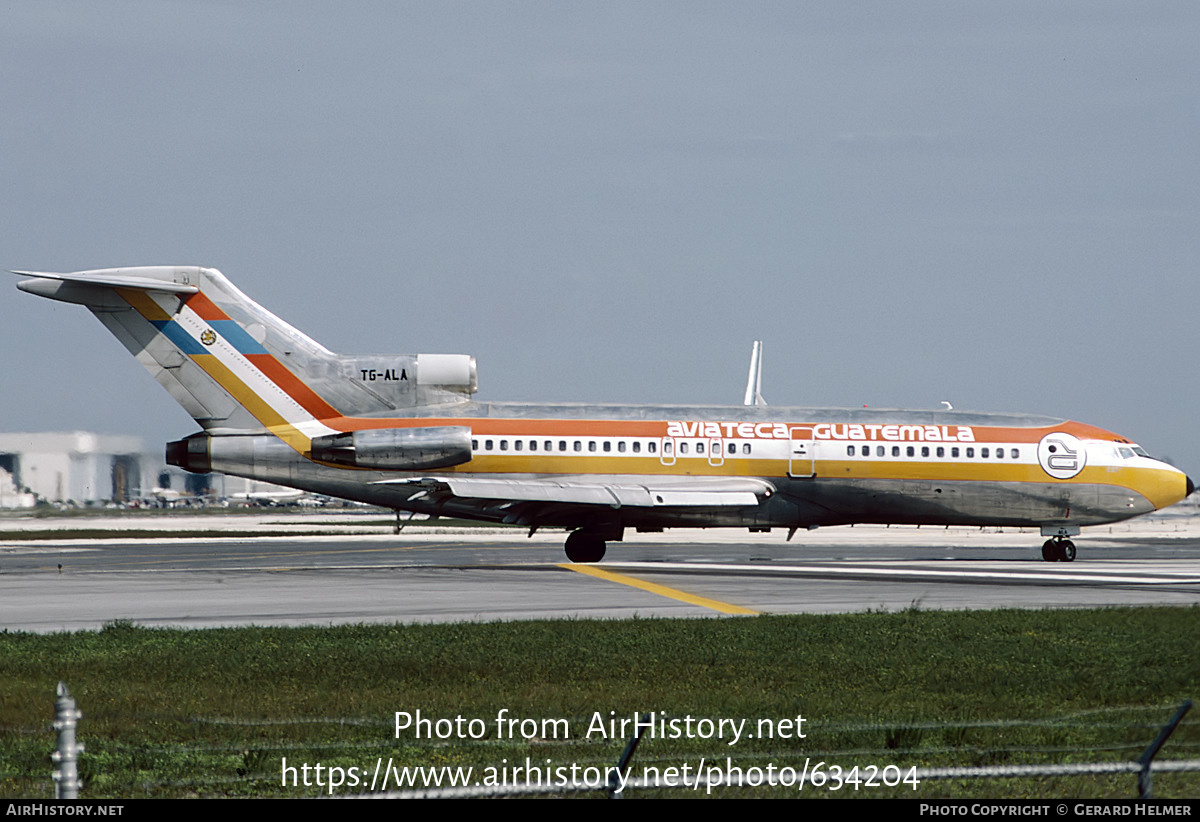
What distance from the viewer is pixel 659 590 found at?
86.9ft

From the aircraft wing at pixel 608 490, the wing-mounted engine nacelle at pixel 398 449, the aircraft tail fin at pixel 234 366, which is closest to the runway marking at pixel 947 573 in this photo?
the aircraft wing at pixel 608 490

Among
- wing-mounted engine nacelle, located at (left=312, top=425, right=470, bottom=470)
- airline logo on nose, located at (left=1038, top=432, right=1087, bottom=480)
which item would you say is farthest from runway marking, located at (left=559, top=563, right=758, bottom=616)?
airline logo on nose, located at (left=1038, top=432, right=1087, bottom=480)

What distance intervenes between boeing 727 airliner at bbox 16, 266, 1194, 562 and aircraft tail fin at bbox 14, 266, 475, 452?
4 centimetres

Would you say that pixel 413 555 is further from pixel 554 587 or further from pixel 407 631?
pixel 407 631

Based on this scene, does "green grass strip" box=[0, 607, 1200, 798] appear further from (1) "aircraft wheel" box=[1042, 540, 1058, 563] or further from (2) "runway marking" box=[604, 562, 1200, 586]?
(1) "aircraft wheel" box=[1042, 540, 1058, 563]

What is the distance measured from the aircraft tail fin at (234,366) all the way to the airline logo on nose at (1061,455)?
16892 mm

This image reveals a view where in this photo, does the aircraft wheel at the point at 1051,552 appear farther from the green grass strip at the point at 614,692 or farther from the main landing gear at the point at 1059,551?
the green grass strip at the point at 614,692

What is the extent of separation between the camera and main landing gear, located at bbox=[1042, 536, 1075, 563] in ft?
117

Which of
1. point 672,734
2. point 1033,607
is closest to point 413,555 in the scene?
point 1033,607

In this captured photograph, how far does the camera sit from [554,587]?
88.9 feet

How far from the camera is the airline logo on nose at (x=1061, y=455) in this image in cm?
3616

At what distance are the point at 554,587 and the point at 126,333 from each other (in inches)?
611

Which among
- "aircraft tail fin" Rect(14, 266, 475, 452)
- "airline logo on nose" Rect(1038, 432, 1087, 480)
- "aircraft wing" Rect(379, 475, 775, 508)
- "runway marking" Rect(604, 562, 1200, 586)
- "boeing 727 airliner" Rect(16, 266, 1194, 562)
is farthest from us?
"airline logo on nose" Rect(1038, 432, 1087, 480)

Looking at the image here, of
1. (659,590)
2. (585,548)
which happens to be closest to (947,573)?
(659,590)
